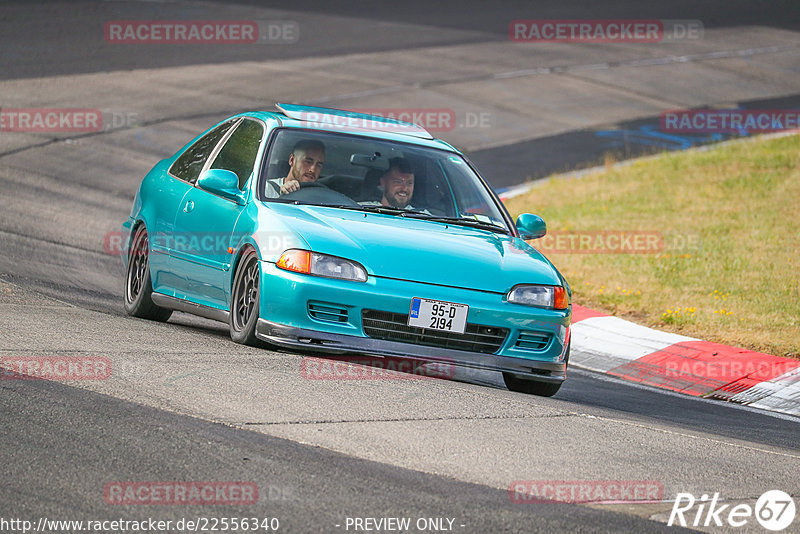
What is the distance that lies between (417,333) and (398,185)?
1542 millimetres

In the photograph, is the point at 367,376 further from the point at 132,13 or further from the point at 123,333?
the point at 132,13

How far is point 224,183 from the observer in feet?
25.7

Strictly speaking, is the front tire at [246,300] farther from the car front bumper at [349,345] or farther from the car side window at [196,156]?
the car side window at [196,156]

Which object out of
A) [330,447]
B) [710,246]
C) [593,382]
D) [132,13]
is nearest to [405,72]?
[132,13]

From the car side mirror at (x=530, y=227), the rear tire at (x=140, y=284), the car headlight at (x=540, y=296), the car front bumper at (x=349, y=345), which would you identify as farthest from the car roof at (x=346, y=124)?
the car front bumper at (x=349, y=345)

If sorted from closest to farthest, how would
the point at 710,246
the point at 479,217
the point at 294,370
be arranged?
the point at 294,370
the point at 479,217
the point at 710,246

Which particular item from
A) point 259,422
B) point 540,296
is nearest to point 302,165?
point 540,296

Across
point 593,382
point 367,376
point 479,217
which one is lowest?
point 593,382

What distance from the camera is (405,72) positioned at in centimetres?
2495

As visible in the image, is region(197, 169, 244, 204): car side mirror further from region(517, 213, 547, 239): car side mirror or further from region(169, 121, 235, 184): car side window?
region(517, 213, 547, 239): car side mirror

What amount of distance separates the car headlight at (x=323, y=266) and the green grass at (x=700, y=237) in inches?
180

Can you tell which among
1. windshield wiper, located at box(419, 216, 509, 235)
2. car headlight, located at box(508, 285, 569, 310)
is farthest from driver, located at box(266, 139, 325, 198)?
car headlight, located at box(508, 285, 569, 310)

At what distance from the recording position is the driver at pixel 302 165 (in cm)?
796

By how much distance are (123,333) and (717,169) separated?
39.8 ft
